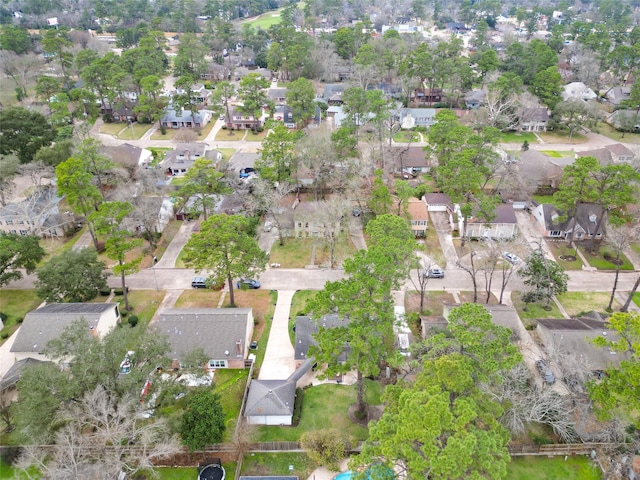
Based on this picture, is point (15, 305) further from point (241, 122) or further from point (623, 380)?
point (241, 122)

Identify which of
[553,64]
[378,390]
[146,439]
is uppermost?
[553,64]

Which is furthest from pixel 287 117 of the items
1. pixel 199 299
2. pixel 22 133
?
pixel 199 299

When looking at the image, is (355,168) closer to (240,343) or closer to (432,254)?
(432,254)

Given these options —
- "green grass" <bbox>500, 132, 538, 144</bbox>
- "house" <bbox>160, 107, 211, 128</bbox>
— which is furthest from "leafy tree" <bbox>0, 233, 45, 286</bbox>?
"green grass" <bbox>500, 132, 538, 144</bbox>

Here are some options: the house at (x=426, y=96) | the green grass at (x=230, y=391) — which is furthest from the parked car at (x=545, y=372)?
the house at (x=426, y=96)

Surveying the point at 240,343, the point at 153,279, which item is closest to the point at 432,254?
the point at 240,343

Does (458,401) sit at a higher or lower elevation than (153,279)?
higher
